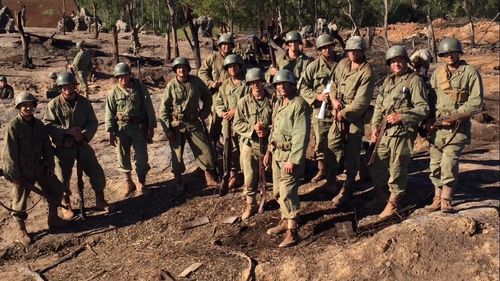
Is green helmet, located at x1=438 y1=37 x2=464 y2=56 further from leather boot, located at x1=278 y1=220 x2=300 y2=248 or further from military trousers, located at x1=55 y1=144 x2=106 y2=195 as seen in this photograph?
military trousers, located at x1=55 y1=144 x2=106 y2=195

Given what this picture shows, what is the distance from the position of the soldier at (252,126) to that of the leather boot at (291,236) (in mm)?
1008

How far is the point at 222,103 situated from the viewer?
7957mm

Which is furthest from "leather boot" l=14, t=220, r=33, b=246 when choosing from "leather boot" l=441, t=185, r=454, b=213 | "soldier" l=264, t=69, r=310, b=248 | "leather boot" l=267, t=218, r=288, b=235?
"leather boot" l=441, t=185, r=454, b=213

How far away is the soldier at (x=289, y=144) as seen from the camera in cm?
608

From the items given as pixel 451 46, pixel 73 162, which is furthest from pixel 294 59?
pixel 73 162

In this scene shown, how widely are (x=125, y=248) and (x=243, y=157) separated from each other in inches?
79.4

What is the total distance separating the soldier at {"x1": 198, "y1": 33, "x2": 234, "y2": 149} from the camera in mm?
8211

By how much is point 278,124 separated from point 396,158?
4.96 feet

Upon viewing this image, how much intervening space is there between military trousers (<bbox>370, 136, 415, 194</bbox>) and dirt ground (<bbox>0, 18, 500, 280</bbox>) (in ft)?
1.43

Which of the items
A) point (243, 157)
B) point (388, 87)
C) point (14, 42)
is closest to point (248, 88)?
point (243, 157)

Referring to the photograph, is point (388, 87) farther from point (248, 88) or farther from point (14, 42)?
point (14, 42)

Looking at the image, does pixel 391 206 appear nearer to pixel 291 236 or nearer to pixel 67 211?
pixel 291 236

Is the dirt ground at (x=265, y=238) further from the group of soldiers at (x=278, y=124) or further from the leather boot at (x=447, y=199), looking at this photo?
the group of soldiers at (x=278, y=124)

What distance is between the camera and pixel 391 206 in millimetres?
6672
